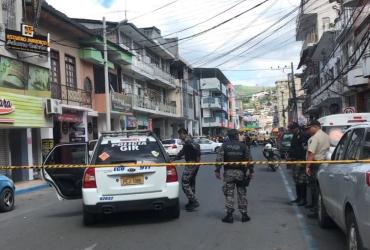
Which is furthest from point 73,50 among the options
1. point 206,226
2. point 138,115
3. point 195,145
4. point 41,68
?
point 206,226

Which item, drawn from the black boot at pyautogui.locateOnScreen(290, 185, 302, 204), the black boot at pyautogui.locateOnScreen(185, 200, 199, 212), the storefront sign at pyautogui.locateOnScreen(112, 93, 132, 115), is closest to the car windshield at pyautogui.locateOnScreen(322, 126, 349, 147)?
the black boot at pyautogui.locateOnScreen(290, 185, 302, 204)

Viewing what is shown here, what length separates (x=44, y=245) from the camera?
338 inches

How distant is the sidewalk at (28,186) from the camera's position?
65.3ft

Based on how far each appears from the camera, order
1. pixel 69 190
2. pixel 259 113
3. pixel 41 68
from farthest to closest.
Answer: pixel 259 113
pixel 41 68
pixel 69 190

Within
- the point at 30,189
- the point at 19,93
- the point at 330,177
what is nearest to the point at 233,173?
the point at 330,177

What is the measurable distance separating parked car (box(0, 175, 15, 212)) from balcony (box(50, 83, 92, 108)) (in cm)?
1448

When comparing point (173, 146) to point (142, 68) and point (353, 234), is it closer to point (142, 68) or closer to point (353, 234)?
point (142, 68)

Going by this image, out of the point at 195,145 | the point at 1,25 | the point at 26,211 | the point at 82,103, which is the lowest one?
the point at 26,211

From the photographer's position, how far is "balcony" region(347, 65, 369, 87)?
33062mm

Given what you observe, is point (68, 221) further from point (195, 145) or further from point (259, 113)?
point (259, 113)

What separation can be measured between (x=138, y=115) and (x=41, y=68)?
21.9 m

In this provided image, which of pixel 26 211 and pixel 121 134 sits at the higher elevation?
pixel 121 134

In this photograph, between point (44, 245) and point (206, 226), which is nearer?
point (44, 245)

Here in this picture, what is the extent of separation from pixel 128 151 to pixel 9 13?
51.8ft
